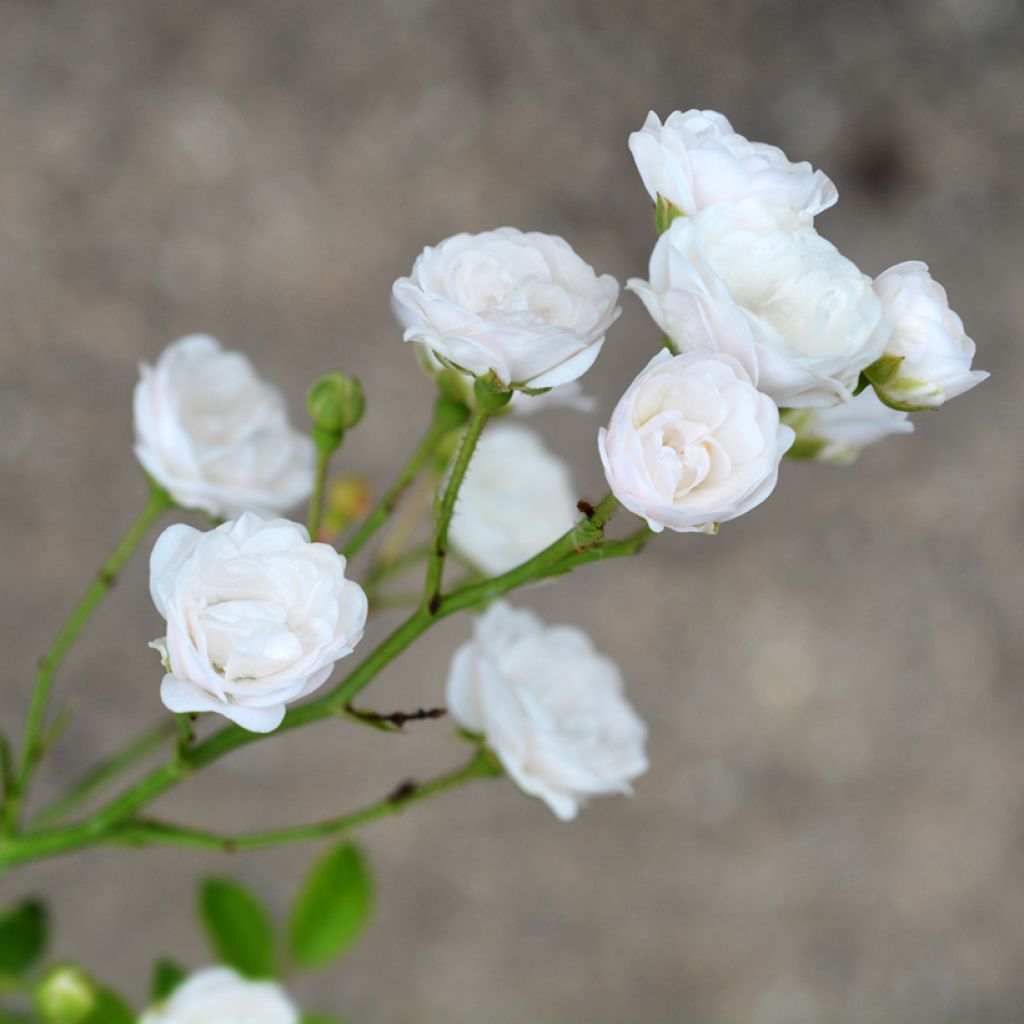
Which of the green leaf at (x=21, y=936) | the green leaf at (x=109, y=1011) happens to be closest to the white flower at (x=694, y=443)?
the green leaf at (x=109, y=1011)

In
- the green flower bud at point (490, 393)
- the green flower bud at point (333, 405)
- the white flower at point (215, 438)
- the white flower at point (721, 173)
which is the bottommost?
the white flower at point (215, 438)

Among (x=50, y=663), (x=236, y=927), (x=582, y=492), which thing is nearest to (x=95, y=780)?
(x=50, y=663)

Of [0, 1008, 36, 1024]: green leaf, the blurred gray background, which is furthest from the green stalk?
the blurred gray background

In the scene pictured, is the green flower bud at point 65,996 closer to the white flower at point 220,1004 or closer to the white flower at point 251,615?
the white flower at point 220,1004

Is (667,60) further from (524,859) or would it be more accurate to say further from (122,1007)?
(122,1007)

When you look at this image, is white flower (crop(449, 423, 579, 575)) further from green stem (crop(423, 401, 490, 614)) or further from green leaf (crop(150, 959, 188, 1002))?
green leaf (crop(150, 959, 188, 1002))

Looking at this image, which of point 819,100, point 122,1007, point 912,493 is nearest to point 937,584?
point 912,493

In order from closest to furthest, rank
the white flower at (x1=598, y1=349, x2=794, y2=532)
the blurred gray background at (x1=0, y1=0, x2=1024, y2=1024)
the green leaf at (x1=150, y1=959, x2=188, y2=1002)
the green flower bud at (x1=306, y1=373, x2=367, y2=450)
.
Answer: the white flower at (x1=598, y1=349, x2=794, y2=532)
the green flower bud at (x1=306, y1=373, x2=367, y2=450)
the green leaf at (x1=150, y1=959, x2=188, y2=1002)
the blurred gray background at (x1=0, y1=0, x2=1024, y2=1024)
